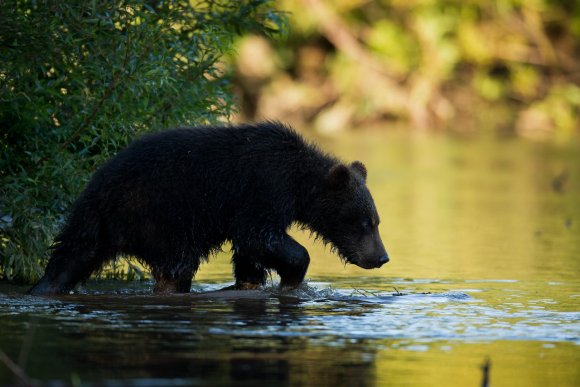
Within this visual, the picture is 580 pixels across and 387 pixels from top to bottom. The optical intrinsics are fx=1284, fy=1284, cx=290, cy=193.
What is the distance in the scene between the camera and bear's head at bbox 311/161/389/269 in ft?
33.6

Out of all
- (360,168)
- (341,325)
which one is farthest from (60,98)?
(341,325)

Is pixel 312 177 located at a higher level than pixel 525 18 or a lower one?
lower

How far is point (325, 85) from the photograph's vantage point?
137 ft

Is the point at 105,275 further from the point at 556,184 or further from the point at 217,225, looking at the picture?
the point at 556,184

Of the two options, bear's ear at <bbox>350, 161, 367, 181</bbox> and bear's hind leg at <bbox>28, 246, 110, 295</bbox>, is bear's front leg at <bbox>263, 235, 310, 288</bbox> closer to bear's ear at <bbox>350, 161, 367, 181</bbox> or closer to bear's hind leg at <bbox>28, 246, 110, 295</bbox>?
bear's ear at <bbox>350, 161, 367, 181</bbox>

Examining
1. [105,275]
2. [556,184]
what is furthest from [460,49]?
[105,275]

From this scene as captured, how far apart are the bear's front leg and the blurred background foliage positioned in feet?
95.0

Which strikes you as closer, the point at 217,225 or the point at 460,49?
the point at 217,225

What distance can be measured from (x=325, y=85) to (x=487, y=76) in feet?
17.3

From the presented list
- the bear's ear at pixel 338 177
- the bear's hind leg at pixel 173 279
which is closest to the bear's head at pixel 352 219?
the bear's ear at pixel 338 177

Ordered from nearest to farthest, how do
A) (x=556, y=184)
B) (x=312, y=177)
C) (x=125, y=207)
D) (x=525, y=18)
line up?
(x=125, y=207), (x=312, y=177), (x=556, y=184), (x=525, y=18)

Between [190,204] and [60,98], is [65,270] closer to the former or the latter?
[190,204]

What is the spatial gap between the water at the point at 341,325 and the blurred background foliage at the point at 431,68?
24.5 meters

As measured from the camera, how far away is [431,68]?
39.1 meters
